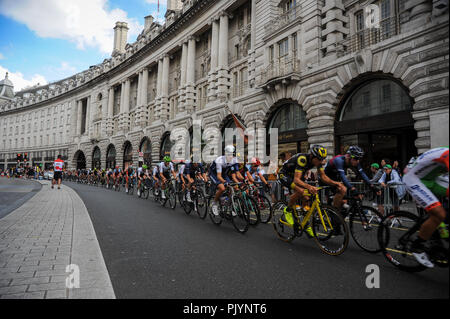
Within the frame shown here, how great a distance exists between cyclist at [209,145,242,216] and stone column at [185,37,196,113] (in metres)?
22.6

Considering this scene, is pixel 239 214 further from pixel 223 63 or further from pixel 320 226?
pixel 223 63

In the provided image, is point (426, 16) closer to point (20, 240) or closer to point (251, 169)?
point (251, 169)

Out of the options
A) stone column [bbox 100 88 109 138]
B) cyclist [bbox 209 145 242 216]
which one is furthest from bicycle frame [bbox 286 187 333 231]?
stone column [bbox 100 88 109 138]

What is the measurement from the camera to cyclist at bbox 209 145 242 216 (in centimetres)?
750

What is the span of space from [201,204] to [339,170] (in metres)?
4.98

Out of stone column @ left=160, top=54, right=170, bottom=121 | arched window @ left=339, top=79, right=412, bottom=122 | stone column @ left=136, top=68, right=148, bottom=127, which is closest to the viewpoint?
arched window @ left=339, top=79, right=412, bottom=122

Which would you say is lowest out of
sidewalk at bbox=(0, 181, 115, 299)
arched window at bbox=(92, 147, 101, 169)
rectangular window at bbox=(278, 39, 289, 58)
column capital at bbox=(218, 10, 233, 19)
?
sidewalk at bbox=(0, 181, 115, 299)

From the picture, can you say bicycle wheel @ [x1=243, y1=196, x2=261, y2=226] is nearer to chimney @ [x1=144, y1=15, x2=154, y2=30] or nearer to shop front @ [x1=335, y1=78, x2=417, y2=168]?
shop front @ [x1=335, y1=78, x2=417, y2=168]

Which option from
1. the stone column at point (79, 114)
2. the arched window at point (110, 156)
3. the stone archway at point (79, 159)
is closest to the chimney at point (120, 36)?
the stone column at point (79, 114)

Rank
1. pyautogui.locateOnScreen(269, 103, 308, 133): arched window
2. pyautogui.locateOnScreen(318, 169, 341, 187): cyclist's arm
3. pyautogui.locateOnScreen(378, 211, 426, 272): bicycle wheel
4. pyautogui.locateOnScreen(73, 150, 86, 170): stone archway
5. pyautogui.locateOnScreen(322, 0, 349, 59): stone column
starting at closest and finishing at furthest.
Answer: pyautogui.locateOnScreen(378, 211, 426, 272): bicycle wheel
pyautogui.locateOnScreen(318, 169, 341, 187): cyclist's arm
pyautogui.locateOnScreen(322, 0, 349, 59): stone column
pyautogui.locateOnScreen(269, 103, 308, 133): arched window
pyautogui.locateOnScreen(73, 150, 86, 170): stone archway
